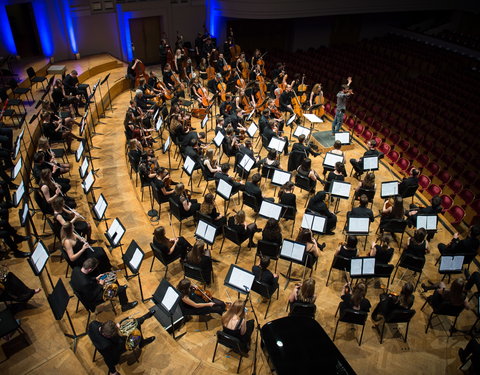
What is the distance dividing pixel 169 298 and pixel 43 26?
43.3 feet

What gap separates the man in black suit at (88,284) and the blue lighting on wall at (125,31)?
1302 centimetres

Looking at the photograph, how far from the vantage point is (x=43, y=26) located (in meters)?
14.0

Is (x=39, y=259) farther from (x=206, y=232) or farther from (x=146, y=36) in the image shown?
(x=146, y=36)

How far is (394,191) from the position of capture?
7355 mm

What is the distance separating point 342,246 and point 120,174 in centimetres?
528

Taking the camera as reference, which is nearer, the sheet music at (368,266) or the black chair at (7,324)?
the black chair at (7,324)

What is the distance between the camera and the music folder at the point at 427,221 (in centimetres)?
665

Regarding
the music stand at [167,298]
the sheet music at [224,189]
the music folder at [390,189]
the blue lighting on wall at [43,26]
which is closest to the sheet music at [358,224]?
the music folder at [390,189]

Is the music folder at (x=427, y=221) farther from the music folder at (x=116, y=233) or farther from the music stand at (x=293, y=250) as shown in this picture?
the music folder at (x=116, y=233)

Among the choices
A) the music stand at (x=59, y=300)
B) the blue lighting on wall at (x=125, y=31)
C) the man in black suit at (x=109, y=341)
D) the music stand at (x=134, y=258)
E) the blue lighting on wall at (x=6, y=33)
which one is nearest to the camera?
Answer: the man in black suit at (x=109, y=341)

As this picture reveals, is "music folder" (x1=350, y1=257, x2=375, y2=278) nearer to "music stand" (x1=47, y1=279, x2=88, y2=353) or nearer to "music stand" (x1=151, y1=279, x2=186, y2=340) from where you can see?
"music stand" (x1=151, y1=279, x2=186, y2=340)

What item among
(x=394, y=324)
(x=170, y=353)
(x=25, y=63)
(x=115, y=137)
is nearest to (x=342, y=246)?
(x=394, y=324)

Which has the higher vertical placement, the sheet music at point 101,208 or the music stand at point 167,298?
the sheet music at point 101,208

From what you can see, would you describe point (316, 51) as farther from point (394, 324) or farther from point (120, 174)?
point (394, 324)
